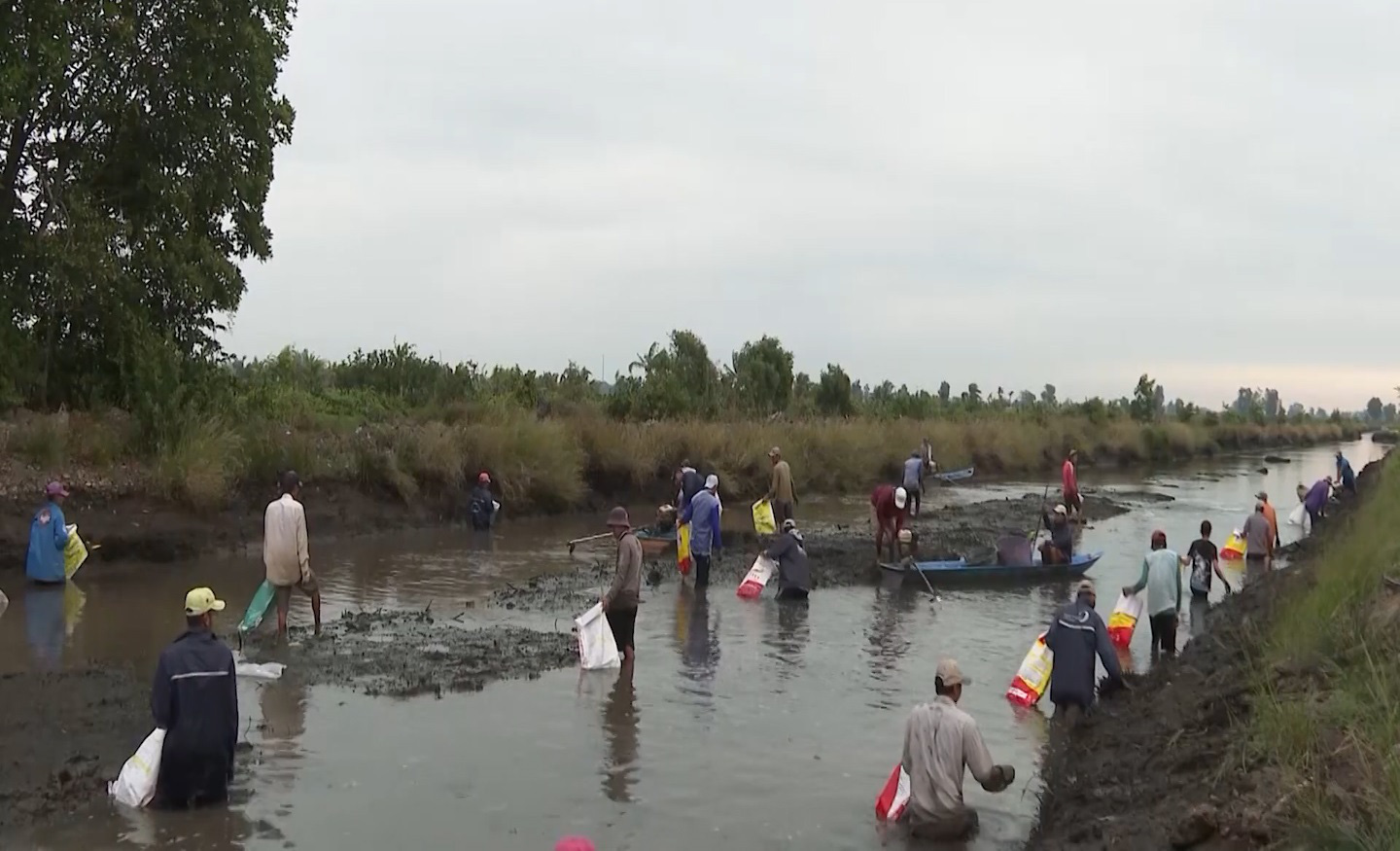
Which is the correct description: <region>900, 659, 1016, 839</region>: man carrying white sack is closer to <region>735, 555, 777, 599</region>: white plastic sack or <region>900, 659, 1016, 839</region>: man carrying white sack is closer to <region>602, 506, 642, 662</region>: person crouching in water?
<region>602, 506, 642, 662</region>: person crouching in water

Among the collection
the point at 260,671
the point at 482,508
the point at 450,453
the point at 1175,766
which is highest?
the point at 450,453

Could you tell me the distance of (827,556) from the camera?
74.7 ft

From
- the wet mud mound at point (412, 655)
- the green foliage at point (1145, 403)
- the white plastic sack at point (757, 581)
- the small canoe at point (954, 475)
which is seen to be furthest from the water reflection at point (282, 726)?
the green foliage at point (1145, 403)

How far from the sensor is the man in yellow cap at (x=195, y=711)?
796 centimetres

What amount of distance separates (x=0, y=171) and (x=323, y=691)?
48.0 feet

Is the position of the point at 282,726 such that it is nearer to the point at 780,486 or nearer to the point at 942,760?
the point at 942,760

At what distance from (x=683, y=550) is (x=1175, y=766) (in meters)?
12.3

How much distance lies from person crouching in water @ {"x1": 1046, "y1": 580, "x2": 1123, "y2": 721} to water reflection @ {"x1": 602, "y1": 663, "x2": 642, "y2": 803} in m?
4.02

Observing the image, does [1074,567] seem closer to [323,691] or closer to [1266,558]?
[1266,558]

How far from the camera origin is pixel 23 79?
18.2 meters

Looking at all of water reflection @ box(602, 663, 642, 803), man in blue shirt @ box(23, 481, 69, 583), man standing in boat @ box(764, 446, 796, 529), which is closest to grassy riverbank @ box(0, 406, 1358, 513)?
man in blue shirt @ box(23, 481, 69, 583)

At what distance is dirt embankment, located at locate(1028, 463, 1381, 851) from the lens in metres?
6.32

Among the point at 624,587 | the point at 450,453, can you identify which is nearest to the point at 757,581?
the point at 624,587

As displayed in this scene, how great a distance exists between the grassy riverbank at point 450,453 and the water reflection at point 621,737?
12.1m
